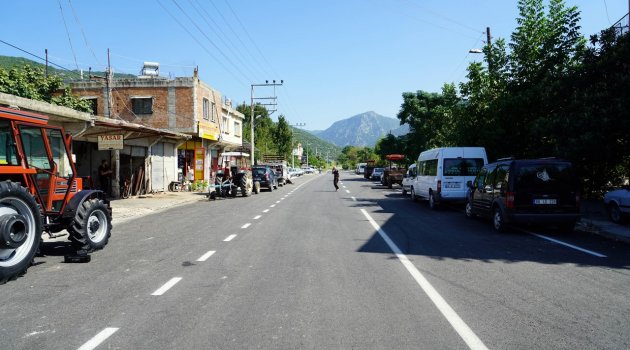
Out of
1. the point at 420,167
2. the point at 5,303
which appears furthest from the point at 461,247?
the point at 420,167

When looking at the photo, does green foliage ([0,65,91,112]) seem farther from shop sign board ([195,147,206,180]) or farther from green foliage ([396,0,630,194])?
green foliage ([396,0,630,194])

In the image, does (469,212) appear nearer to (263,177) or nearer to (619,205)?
(619,205)

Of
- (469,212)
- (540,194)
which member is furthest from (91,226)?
(469,212)

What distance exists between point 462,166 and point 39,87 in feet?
89.2

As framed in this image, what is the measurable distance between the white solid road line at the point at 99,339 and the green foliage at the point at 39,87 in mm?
26829

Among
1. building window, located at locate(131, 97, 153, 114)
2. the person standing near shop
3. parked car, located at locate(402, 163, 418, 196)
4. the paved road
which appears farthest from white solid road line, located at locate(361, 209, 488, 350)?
building window, located at locate(131, 97, 153, 114)

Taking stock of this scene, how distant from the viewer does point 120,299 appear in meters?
5.47

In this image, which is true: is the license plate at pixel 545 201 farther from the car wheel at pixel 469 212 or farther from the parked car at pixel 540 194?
the car wheel at pixel 469 212

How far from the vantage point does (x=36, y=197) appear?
24.8ft

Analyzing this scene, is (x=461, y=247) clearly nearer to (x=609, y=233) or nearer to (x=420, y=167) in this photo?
(x=609, y=233)

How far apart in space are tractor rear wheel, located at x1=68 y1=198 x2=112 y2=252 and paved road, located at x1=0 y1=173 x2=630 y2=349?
0.38 m

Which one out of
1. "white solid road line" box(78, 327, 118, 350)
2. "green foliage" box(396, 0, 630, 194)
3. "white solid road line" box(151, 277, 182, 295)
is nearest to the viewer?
"white solid road line" box(78, 327, 118, 350)

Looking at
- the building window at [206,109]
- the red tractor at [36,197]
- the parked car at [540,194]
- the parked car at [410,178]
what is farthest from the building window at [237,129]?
the red tractor at [36,197]

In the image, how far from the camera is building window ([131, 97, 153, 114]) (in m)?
33.2
